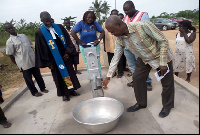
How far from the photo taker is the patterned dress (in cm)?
366

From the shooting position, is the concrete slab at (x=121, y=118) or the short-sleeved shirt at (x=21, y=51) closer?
the concrete slab at (x=121, y=118)

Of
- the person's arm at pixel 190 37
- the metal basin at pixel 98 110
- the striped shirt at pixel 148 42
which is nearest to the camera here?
the striped shirt at pixel 148 42

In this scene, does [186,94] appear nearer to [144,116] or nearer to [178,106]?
[178,106]

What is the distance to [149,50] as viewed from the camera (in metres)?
2.12

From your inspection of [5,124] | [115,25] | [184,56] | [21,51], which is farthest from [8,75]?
[184,56]

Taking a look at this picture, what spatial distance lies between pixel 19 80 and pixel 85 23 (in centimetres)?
408

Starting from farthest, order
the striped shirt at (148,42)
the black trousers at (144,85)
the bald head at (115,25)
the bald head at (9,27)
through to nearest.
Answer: the bald head at (9,27) < the black trousers at (144,85) < the striped shirt at (148,42) < the bald head at (115,25)

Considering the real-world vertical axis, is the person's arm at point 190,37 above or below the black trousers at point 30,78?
above

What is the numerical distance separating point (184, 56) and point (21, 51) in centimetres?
372

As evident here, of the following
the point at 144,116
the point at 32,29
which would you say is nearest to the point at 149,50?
the point at 144,116

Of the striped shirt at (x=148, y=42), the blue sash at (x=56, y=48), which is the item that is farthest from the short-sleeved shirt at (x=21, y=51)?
the striped shirt at (x=148, y=42)

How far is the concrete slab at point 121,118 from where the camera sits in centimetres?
217

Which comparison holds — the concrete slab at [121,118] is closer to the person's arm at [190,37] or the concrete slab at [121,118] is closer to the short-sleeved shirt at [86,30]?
the person's arm at [190,37]

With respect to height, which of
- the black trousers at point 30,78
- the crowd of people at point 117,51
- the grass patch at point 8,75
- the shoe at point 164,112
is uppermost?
the crowd of people at point 117,51
